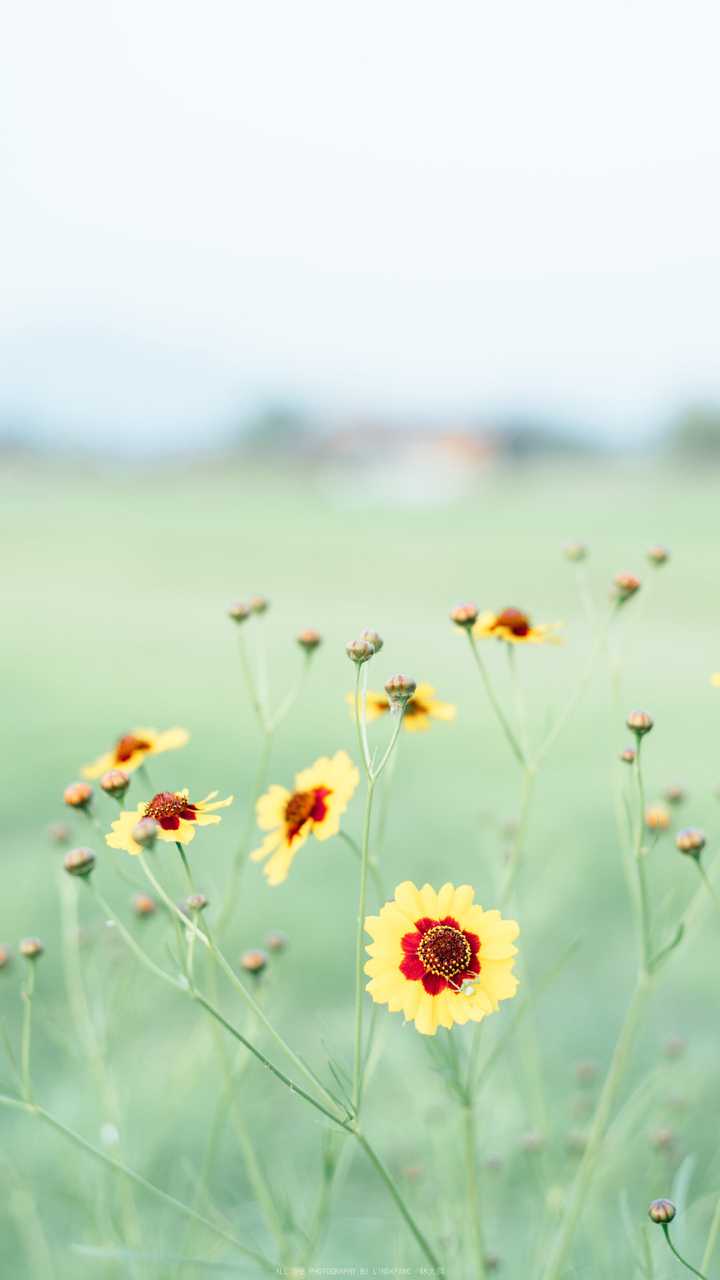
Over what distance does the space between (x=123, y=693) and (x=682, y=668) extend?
8.33 feet

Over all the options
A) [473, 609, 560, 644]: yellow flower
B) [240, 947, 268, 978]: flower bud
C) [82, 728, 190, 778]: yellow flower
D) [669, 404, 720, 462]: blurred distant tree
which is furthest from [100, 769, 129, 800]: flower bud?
[669, 404, 720, 462]: blurred distant tree

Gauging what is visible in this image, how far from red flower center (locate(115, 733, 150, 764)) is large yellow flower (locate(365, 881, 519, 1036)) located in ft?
1.04

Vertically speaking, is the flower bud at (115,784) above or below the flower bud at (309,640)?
below

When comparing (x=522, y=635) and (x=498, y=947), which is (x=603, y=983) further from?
(x=498, y=947)

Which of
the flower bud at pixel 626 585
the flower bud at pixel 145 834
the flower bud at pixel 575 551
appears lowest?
the flower bud at pixel 145 834

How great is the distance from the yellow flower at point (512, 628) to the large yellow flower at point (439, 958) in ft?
0.95

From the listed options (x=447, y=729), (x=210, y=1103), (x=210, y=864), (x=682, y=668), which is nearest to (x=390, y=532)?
(x=682, y=668)

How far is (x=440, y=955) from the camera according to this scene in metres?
0.69

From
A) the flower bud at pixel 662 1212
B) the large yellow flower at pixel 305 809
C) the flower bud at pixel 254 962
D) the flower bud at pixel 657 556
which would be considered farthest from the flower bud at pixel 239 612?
the flower bud at pixel 662 1212

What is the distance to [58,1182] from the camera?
61.3 inches

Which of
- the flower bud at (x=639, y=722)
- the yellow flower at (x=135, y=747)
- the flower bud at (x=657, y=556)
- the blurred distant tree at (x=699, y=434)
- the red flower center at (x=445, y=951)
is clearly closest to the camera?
the red flower center at (x=445, y=951)

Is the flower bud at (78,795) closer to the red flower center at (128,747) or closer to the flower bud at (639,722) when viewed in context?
the red flower center at (128,747)

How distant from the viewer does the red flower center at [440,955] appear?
68 cm

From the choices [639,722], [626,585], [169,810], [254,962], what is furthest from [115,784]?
[626,585]
